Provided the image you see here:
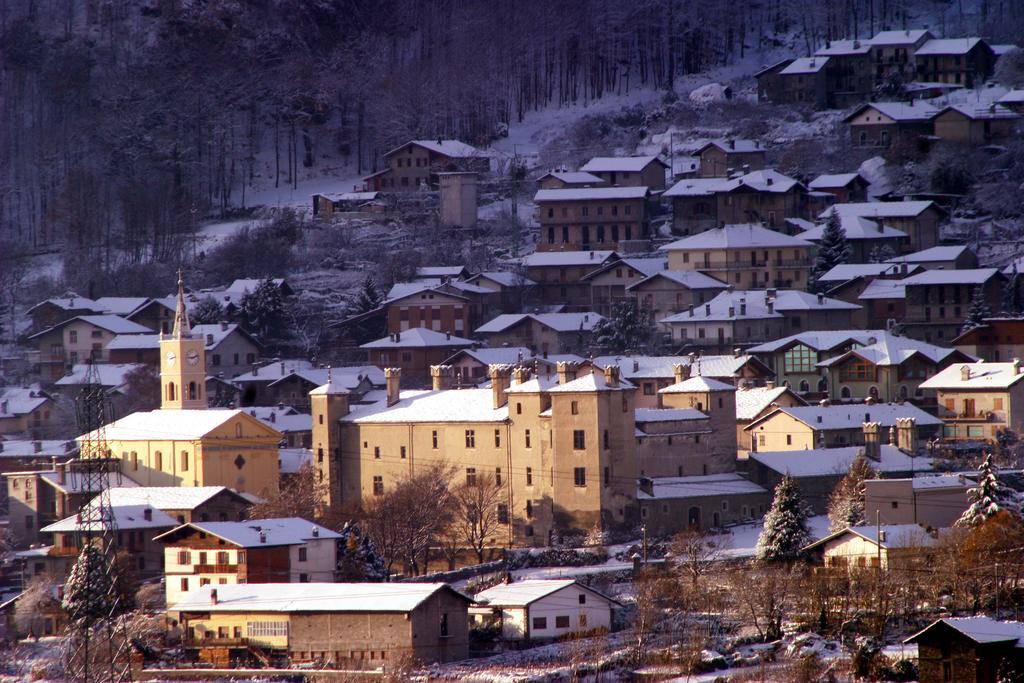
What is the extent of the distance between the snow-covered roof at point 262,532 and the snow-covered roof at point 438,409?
9944 mm

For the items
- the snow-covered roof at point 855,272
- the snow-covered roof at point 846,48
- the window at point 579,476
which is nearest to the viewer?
the window at point 579,476

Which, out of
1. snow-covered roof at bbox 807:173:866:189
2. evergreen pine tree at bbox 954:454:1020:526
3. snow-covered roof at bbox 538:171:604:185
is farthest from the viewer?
snow-covered roof at bbox 538:171:604:185

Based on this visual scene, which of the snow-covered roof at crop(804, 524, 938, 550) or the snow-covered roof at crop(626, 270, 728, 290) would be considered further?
the snow-covered roof at crop(626, 270, 728, 290)

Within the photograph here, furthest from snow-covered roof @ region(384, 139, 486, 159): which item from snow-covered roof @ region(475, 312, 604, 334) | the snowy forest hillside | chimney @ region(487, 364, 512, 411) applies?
chimney @ region(487, 364, 512, 411)

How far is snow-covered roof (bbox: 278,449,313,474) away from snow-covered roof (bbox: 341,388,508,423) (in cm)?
302

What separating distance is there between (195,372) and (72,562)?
16.9 m

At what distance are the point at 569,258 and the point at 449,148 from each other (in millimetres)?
22182

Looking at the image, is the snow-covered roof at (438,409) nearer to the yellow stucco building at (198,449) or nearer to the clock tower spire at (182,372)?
the yellow stucco building at (198,449)

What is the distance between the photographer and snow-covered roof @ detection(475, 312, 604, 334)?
350 ft

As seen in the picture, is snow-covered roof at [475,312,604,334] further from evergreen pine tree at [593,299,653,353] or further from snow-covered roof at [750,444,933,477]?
snow-covered roof at [750,444,933,477]

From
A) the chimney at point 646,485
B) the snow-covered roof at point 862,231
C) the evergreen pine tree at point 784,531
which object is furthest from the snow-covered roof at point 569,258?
the evergreen pine tree at point 784,531

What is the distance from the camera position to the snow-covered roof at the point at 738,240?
112812mm

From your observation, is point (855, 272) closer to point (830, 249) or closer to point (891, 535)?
point (830, 249)

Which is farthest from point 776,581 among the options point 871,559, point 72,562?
point 72,562
